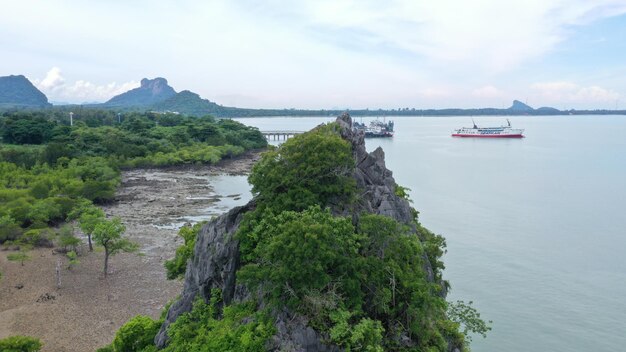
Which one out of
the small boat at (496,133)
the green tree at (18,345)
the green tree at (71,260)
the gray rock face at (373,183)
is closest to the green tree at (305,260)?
the gray rock face at (373,183)

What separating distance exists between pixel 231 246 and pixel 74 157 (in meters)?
66.5

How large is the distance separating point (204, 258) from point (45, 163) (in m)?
56.9

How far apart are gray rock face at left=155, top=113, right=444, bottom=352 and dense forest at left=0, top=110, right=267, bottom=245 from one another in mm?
23361

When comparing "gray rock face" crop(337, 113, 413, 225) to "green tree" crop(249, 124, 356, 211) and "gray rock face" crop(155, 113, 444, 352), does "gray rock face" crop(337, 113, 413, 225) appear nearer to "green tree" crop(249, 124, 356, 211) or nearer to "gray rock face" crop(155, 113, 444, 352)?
"gray rock face" crop(155, 113, 444, 352)

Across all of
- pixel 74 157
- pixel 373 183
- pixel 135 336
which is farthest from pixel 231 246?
pixel 74 157

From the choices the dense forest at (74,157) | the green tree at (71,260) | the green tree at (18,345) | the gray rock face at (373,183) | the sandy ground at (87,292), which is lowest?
the sandy ground at (87,292)

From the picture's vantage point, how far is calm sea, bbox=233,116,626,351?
88.4 ft

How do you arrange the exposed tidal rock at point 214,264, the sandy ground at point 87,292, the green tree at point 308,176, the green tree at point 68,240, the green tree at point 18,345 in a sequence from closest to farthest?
the exposed tidal rock at point 214,264
the green tree at point 308,176
the green tree at point 18,345
the sandy ground at point 87,292
the green tree at point 68,240

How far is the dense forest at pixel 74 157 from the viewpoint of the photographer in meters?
40.8

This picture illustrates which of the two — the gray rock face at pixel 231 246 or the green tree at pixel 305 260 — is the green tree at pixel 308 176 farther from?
the green tree at pixel 305 260

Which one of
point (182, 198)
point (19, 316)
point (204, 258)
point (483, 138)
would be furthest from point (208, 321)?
point (483, 138)

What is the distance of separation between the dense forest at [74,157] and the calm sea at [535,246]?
33.0 meters

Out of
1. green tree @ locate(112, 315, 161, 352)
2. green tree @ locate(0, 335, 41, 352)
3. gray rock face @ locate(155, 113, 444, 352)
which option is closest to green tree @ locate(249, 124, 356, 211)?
gray rock face @ locate(155, 113, 444, 352)

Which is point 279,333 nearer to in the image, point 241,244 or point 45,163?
point 241,244
